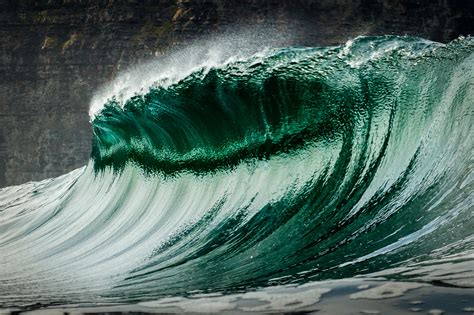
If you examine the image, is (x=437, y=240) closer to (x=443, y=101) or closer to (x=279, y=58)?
(x=443, y=101)

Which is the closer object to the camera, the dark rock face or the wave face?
the wave face

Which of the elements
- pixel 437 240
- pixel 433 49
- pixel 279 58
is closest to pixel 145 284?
pixel 437 240

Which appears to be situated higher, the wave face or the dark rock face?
the dark rock face

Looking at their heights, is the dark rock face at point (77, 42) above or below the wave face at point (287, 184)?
above

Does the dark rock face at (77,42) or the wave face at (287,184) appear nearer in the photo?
the wave face at (287,184)
